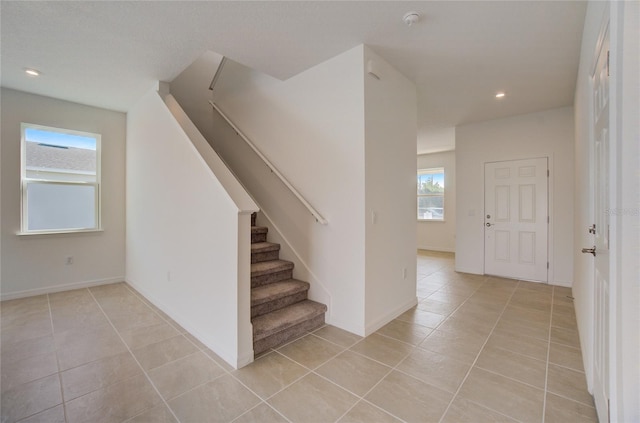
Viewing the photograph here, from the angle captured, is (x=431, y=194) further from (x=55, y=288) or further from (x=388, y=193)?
(x=55, y=288)

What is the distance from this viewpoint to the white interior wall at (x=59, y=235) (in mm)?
3572

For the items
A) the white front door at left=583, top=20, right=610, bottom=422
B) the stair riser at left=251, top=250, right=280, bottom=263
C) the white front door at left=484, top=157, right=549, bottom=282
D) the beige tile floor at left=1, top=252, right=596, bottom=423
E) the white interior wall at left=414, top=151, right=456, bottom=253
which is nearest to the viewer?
the white front door at left=583, top=20, right=610, bottom=422

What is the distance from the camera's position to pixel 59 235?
3.92 metres

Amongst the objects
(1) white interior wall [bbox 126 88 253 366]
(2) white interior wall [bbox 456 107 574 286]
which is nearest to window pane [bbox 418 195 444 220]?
(2) white interior wall [bbox 456 107 574 286]

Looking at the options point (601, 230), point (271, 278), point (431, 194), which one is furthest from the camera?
point (431, 194)

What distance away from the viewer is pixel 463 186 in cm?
503

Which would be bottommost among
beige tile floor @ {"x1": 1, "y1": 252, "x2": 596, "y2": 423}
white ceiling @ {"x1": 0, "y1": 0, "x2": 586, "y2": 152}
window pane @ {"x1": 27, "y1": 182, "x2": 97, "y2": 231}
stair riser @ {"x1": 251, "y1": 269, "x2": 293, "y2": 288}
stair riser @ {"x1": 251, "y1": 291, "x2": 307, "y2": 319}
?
beige tile floor @ {"x1": 1, "y1": 252, "x2": 596, "y2": 423}

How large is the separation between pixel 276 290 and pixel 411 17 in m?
2.66

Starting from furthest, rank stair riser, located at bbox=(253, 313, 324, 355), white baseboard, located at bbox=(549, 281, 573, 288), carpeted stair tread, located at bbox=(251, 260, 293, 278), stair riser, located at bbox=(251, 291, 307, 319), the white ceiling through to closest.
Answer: white baseboard, located at bbox=(549, 281, 573, 288) → carpeted stair tread, located at bbox=(251, 260, 293, 278) → stair riser, located at bbox=(251, 291, 307, 319) → stair riser, located at bbox=(253, 313, 324, 355) → the white ceiling

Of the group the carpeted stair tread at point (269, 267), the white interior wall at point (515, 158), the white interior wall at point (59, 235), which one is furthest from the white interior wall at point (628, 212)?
the white interior wall at point (59, 235)

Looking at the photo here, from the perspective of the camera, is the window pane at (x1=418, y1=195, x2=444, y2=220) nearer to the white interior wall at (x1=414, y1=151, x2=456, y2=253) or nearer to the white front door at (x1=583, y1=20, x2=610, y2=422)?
the white interior wall at (x1=414, y1=151, x2=456, y2=253)

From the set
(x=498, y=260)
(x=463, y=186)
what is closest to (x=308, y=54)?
(x=463, y=186)

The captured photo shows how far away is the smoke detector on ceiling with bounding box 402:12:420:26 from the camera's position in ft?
6.84

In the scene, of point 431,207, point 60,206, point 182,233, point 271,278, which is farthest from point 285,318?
point 431,207
